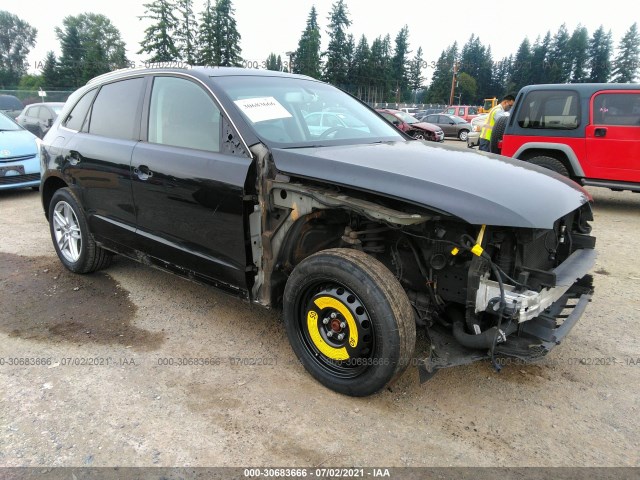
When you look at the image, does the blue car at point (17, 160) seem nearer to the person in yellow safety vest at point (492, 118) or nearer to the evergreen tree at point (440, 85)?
the person in yellow safety vest at point (492, 118)

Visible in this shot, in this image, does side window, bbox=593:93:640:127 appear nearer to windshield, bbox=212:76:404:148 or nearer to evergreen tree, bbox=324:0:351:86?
windshield, bbox=212:76:404:148

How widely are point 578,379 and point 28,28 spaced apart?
359ft

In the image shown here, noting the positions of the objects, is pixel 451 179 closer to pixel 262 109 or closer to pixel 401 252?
pixel 401 252

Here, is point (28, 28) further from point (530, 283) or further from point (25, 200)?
point (530, 283)

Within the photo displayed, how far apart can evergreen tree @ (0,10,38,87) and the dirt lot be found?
97.9 meters

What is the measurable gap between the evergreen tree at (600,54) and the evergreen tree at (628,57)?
197cm

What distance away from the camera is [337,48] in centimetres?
7825

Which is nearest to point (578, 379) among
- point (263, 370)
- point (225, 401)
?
point (263, 370)

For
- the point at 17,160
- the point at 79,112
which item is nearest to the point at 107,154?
the point at 79,112

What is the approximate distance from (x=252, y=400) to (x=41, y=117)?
12.2 m

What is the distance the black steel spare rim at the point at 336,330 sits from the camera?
2479mm

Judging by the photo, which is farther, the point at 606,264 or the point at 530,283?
the point at 606,264

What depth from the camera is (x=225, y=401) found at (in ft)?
8.55

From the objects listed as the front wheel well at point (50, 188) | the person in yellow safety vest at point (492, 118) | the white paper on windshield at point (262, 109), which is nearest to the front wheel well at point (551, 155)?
the person in yellow safety vest at point (492, 118)
